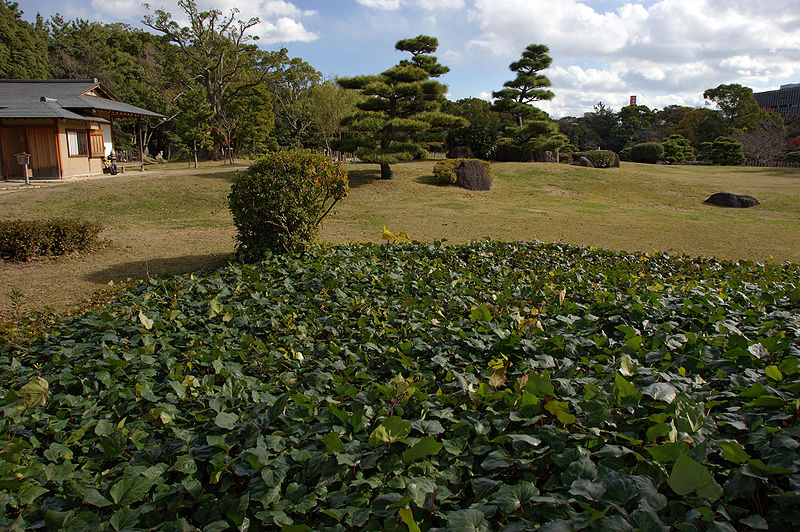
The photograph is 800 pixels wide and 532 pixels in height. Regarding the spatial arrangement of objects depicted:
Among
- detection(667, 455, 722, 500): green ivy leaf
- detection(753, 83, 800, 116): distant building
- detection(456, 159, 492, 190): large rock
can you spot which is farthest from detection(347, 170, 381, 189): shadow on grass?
detection(753, 83, 800, 116): distant building

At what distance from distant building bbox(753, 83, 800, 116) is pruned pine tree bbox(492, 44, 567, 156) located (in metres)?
52.3

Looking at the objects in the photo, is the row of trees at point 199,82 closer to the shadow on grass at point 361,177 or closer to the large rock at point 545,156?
the shadow on grass at point 361,177

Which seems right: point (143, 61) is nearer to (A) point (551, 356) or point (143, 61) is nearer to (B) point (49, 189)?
(B) point (49, 189)

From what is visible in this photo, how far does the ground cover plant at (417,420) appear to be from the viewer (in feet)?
4.84

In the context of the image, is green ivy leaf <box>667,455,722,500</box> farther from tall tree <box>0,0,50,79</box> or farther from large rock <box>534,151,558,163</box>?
tall tree <box>0,0,50,79</box>

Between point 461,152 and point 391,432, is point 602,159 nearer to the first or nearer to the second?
point 461,152

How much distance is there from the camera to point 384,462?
1.65m

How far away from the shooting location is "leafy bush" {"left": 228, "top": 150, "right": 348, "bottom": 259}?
591 centimetres

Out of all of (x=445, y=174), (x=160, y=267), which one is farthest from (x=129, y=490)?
(x=445, y=174)

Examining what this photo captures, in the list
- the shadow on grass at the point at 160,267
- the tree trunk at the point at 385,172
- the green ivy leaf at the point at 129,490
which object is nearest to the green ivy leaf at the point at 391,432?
the green ivy leaf at the point at 129,490

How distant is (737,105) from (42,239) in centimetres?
4868

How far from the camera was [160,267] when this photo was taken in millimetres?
6977

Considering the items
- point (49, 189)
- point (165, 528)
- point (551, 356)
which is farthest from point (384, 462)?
point (49, 189)

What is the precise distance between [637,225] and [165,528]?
11830mm
